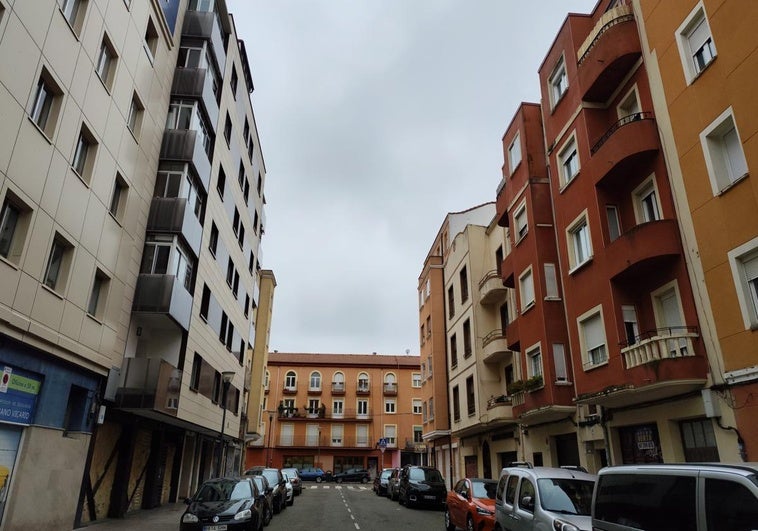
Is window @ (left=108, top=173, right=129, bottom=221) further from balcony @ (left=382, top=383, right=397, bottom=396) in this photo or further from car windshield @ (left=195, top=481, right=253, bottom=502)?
balcony @ (left=382, top=383, right=397, bottom=396)

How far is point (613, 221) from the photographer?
14695mm

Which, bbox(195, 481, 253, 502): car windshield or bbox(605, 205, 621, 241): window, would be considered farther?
bbox(605, 205, 621, 241): window

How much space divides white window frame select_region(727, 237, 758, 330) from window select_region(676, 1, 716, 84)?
4199 millimetres

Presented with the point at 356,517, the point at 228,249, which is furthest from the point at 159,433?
the point at 228,249

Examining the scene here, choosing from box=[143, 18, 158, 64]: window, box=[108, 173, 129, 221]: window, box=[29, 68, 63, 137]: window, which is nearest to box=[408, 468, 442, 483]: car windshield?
box=[108, 173, 129, 221]: window

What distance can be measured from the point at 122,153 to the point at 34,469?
920 cm

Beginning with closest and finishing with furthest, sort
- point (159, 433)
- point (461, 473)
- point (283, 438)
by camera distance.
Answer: point (159, 433), point (461, 473), point (283, 438)

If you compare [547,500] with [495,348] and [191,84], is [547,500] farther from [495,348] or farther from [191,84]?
[191,84]

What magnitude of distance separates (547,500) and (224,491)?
27.7 feet

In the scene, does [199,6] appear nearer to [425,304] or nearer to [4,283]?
[4,283]

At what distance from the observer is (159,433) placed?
20.9 metres

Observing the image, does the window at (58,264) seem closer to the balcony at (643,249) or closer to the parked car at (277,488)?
the parked car at (277,488)

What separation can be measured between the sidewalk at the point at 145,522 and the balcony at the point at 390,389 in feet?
150

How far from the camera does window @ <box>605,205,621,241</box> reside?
1453 cm
